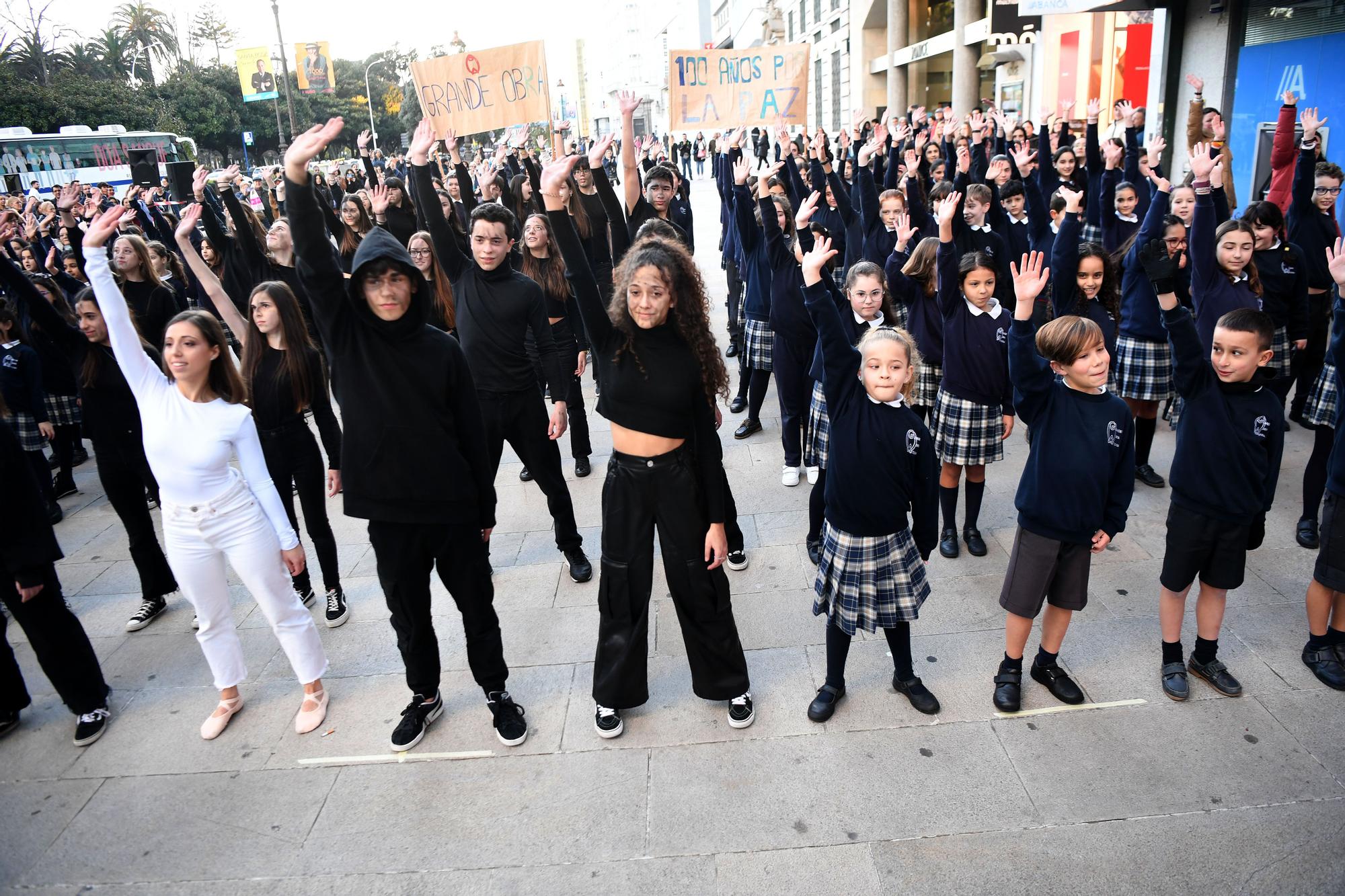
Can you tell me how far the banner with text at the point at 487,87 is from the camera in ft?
30.8

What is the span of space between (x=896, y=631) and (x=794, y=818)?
2.99 ft

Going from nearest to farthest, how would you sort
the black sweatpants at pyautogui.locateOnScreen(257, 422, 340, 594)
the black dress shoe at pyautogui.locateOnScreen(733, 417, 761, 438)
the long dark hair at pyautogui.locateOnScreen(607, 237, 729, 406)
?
the long dark hair at pyautogui.locateOnScreen(607, 237, 729, 406) → the black sweatpants at pyautogui.locateOnScreen(257, 422, 340, 594) → the black dress shoe at pyautogui.locateOnScreen(733, 417, 761, 438)

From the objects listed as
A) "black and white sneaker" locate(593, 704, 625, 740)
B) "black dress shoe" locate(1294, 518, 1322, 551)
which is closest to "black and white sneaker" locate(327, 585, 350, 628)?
"black and white sneaker" locate(593, 704, 625, 740)

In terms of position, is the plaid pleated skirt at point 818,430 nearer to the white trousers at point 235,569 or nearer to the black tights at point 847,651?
the black tights at point 847,651

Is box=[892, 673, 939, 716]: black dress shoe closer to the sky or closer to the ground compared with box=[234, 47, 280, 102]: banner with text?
closer to the ground

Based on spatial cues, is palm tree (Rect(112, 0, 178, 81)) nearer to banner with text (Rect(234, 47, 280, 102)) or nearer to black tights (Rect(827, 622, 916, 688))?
banner with text (Rect(234, 47, 280, 102))

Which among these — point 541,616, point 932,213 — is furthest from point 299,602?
point 932,213

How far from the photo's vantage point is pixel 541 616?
4.70 meters

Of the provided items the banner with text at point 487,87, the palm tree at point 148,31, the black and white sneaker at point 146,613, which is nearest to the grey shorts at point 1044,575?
the black and white sneaker at point 146,613

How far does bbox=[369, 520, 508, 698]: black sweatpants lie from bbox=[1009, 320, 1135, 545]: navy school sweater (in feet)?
7.63

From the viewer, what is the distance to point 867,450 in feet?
10.9

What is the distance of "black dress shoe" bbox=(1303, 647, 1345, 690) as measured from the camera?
11.9 ft

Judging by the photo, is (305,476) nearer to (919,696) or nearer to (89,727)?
(89,727)

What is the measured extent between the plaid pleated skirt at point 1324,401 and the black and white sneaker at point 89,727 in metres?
6.42
